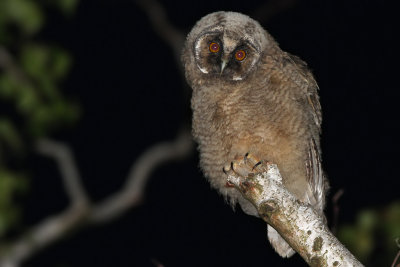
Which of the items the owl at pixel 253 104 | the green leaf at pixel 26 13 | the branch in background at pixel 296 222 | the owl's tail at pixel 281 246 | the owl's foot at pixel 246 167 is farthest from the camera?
the green leaf at pixel 26 13

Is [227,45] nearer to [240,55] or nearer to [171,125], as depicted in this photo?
[240,55]

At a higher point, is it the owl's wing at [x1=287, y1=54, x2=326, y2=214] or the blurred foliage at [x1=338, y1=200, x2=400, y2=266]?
the owl's wing at [x1=287, y1=54, x2=326, y2=214]

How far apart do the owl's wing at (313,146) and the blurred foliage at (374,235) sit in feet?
2.85

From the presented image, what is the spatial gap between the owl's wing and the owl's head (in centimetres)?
28

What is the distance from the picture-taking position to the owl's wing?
350cm

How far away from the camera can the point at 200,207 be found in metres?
9.05

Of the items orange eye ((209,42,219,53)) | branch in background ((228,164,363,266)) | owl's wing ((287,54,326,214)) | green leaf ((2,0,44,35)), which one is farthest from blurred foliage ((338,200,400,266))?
green leaf ((2,0,44,35))

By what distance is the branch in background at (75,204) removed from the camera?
5.68m

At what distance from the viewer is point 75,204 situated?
6137 millimetres

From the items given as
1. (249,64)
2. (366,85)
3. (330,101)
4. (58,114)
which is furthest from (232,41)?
(366,85)

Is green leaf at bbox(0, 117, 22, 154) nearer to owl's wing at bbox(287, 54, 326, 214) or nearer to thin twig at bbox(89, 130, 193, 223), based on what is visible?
thin twig at bbox(89, 130, 193, 223)

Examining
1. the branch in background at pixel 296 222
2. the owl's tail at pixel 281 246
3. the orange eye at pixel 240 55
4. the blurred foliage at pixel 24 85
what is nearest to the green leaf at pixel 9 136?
the blurred foliage at pixel 24 85

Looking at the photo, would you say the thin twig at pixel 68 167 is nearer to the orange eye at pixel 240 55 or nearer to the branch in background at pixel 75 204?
the branch in background at pixel 75 204

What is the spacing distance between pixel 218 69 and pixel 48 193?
19.0ft
